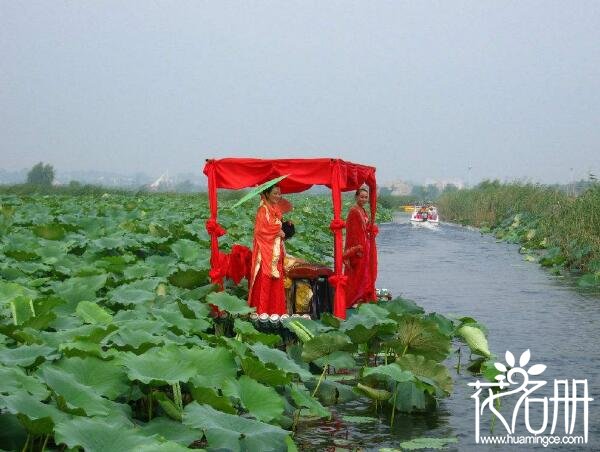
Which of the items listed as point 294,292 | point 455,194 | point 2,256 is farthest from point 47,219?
point 455,194

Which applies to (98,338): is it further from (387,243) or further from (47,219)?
(387,243)

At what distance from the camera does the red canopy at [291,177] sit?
7.45 m

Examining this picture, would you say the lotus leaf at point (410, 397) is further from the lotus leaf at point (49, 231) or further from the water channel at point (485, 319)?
the lotus leaf at point (49, 231)

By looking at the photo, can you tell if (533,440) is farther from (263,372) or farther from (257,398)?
(257,398)

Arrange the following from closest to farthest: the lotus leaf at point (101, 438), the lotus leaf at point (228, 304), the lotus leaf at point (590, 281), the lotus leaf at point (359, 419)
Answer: the lotus leaf at point (101, 438) → the lotus leaf at point (359, 419) → the lotus leaf at point (228, 304) → the lotus leaf at point (590, 281)

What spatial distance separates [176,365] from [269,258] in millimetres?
3489

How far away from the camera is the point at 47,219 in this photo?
15.0m

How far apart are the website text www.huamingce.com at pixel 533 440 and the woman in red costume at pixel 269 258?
2740 mm

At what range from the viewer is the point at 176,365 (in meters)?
4.01

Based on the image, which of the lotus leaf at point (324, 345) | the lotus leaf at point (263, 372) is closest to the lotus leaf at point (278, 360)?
the lotus leaf at point (263, 372)

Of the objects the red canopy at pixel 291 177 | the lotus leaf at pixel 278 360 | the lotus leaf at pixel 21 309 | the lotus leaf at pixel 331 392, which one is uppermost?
the red canopy at pixel 291 177

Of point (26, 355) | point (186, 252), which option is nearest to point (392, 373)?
Answer: point (26, 355)

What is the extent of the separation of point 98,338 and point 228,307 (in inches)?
86.1

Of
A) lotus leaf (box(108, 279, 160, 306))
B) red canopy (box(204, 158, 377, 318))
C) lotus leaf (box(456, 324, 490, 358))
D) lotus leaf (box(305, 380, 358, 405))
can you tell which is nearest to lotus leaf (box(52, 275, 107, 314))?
lotus leaf (box(108, 279, 160, 306))
